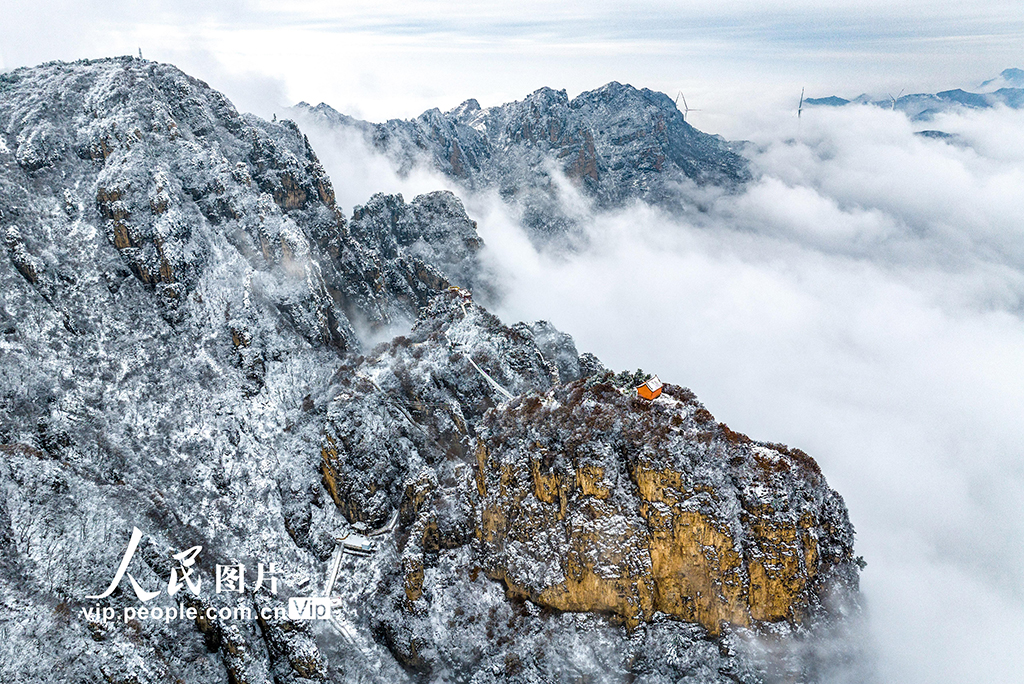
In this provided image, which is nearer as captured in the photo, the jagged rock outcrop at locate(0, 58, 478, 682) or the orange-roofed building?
the jagged rock outcrop at locate(0, 58, 478, 682)

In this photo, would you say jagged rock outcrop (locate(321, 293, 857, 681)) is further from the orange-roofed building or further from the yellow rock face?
the orange-roofed building

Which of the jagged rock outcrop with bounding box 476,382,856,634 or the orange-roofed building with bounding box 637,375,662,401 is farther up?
the orange-roofed building with bounding box 637,375,662,401

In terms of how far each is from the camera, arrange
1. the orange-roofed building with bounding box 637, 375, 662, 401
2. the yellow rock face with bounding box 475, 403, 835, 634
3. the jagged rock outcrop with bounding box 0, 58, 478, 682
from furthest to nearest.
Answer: the orange-roofed building with bounding box 637, 375, 662, 401 < the jagged rock outcrop with bounding box 0, 58, 478, 682 < the yellow rock face with bounding box 475, 403, 835, 634

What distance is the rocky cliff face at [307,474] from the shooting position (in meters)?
67.9

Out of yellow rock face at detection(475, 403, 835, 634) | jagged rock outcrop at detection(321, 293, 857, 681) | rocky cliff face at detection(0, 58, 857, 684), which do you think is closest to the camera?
yellow rock face at detection(475, 403, 835, 634)

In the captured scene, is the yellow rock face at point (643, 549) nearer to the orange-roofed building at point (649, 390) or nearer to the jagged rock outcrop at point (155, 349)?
the orange-roofed building at point (649, 390)

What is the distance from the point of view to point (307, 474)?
327 ft

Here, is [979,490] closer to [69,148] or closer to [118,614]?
[118,614]

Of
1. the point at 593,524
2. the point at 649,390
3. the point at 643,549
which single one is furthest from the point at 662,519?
the point at 649,390

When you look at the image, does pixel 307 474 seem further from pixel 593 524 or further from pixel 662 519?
pixel 662 519

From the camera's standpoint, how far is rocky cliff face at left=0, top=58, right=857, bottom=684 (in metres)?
67.9

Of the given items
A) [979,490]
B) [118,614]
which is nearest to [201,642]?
[118,614]

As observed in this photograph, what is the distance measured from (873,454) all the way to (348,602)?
631 ft

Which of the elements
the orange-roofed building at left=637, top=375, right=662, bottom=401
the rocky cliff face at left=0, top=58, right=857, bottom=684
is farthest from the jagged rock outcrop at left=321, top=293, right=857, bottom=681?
the orange-roofed building at left=637, top=375, right=662, bottom=401
